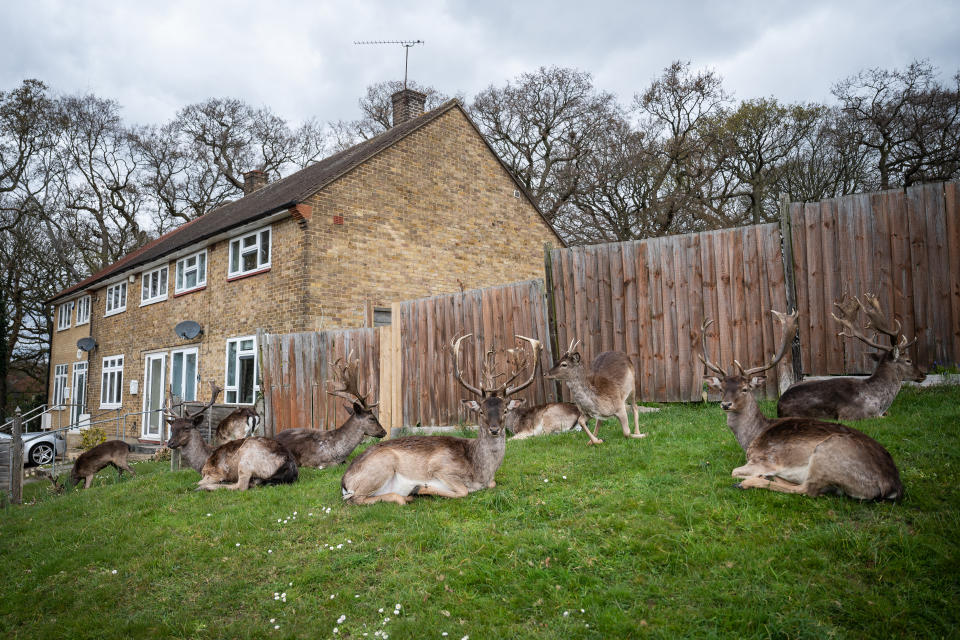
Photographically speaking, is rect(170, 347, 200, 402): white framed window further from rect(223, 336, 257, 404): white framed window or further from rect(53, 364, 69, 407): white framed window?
rect(53, 364, 69, 407): white framed window

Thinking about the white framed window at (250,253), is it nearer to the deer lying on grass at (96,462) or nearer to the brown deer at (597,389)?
the deer lying on grass at (96,462)

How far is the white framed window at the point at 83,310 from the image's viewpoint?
27734mm

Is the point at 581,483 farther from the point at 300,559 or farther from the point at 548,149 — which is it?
the point at 548,149

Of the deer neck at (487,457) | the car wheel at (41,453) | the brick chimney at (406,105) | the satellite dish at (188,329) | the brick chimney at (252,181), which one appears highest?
the brick chimney at (406,105)

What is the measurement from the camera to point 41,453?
19719mm

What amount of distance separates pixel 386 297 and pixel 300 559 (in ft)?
41.4

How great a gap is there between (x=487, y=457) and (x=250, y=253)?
14169 millimetres

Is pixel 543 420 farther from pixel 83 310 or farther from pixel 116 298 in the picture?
pixel 83 310

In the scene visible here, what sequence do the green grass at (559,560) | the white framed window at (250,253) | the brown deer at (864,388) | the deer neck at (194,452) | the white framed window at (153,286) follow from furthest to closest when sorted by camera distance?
1. the white framed window at (153,286)
2. the white framed window at (250,253)
3. the deer neck at (194,452)
4. the brown deer at (864,388)
5. the green grass at (559,560)

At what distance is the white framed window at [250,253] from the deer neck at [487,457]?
12545mm

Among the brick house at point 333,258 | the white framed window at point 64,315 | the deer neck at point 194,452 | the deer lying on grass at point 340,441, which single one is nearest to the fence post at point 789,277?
the deer lying on grass at point 340,441

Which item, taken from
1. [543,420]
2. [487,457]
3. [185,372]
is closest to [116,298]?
[185,372]

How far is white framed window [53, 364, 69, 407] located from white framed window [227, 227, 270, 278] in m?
16.3

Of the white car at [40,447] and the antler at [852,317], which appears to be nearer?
the antler at [852,317]
